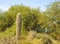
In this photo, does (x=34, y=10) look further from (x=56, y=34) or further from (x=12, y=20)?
(x=56, y=34)

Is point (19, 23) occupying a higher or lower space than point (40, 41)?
higher

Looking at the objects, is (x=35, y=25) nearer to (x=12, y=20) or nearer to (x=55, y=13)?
(x=12, y=20)

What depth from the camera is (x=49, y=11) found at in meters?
33.9

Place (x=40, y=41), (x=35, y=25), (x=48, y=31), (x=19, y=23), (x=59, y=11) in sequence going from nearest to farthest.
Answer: (x=40, y=41)
(x=19, y=23)
(x=59, y=11)
(x=48, y=31)
(x=35, y=25)

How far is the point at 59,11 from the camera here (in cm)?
3272

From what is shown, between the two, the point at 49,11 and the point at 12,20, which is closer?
the point at 49,11

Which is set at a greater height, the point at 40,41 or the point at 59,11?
the point at 59,11

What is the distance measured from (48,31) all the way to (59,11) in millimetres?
4181

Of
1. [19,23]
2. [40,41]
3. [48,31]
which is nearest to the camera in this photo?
[40,41]

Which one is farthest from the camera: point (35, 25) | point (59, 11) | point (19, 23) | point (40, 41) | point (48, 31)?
point (35, 25)

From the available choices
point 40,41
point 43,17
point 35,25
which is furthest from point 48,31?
point 40,41

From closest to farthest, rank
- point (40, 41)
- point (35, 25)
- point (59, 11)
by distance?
point (40, 41), point (59, 11), point (35, 25)

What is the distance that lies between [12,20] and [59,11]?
1073cm

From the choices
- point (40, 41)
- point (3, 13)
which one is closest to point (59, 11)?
point (3, 13)
